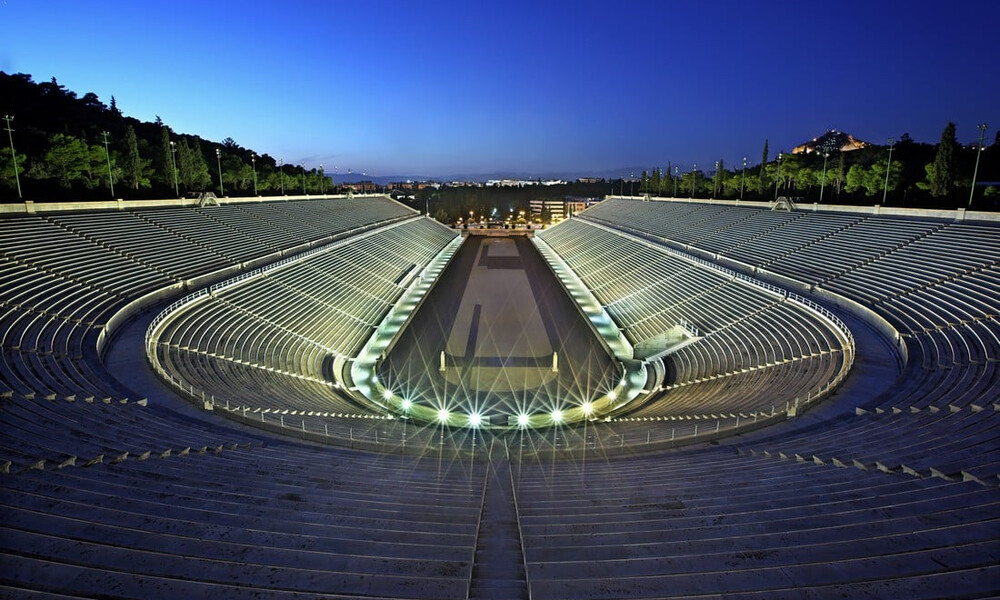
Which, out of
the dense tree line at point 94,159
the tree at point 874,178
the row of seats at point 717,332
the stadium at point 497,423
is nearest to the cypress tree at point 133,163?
the dense tree line at point 94,159

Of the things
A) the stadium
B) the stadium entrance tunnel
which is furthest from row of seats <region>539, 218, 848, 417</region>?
the stadium entrance tunnel

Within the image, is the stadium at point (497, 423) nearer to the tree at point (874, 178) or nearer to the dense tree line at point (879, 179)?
the dense tree line at point (879, 179)

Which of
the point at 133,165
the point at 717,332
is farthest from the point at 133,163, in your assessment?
the point at 717,332

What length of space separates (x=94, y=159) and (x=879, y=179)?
67850 mm

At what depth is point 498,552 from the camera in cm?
606

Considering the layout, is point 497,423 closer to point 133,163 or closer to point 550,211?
point 133,163

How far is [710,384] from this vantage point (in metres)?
15.9

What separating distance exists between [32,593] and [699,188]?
9340 centimetres

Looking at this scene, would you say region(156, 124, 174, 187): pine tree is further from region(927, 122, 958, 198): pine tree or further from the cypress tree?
region(927, 122, 958, 198): pine tree

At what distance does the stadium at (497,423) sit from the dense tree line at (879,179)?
358 inches

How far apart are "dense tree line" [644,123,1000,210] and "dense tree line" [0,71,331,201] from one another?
55.5m

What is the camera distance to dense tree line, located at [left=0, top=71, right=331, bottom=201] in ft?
116

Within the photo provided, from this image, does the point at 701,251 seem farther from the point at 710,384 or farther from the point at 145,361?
the point at 145,361

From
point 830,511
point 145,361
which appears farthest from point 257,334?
point 830,511
